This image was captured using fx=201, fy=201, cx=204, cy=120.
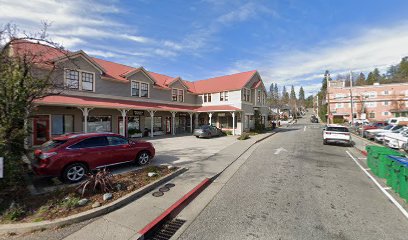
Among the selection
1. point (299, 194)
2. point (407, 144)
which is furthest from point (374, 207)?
point (407, 144)

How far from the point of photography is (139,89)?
22234mm

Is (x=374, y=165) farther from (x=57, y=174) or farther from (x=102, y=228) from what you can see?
(x=57, y=174)

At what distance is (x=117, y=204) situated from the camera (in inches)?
198

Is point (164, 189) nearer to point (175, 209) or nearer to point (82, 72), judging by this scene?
point (175, 209)

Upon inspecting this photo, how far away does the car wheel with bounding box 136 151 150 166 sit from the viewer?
9.11 metres

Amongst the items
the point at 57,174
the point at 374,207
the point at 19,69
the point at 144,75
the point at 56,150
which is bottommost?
the point at 374,207

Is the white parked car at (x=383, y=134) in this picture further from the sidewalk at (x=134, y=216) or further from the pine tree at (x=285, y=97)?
the pine tree at (x=285, y=97)

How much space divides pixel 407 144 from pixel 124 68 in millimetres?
25959

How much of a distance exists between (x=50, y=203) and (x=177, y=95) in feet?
74.6

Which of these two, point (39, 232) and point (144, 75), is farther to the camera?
point (144, 75)

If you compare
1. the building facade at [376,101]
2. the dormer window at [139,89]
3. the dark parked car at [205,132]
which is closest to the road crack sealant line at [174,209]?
the dark parked car at [205,132]

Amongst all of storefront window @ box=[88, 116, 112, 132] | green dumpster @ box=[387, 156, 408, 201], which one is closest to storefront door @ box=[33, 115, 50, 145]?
storefront window @ box=[88, 116, 112, 132]

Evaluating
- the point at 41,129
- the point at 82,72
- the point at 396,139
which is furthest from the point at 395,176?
the point at 82,72

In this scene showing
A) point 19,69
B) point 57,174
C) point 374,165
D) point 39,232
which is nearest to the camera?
point 39,232
